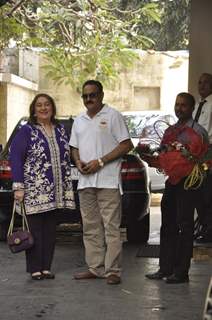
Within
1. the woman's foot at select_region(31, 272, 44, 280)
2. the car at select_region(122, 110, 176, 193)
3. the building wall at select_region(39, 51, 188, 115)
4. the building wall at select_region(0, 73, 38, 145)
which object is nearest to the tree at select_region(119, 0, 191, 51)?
the building wall at select_region(39, 51, 188, 115)

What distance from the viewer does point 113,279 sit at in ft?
23.7

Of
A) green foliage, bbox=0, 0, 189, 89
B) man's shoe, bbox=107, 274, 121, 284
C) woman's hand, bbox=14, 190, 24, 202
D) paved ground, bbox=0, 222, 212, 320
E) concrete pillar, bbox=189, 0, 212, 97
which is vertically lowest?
paved ground, bbox=0, 222, 212, 320

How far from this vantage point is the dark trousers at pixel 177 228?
7.11 meters

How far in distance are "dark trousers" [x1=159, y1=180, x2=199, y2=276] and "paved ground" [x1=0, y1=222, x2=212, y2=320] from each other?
23cm

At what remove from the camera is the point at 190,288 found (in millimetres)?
7082

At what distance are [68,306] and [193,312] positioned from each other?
3.51ft

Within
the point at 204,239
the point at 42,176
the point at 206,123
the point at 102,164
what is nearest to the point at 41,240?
the point at 42,176

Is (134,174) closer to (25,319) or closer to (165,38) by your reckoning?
(25,319)

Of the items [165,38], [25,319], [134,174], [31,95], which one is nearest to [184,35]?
A: [165,38]

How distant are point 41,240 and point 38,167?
2.48 ft

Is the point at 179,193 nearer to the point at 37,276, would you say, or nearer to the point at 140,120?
the point at 37,276

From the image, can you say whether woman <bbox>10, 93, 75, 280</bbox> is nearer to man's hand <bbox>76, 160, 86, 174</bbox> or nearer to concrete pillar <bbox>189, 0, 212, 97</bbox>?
man's hand <bbox>76, 160, 86, 174</bbox>

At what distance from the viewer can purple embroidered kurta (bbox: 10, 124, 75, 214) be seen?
7363 millimetres

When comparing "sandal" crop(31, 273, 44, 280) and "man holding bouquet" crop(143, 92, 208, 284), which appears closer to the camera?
"man holding bouquet" crop(143, 92, 208, 284)
